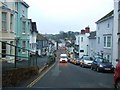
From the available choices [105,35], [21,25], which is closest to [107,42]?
[105,35]

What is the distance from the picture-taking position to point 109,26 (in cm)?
4859

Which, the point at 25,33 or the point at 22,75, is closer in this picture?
the point at 22,75

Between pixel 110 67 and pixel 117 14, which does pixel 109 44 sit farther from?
pixel 110 67

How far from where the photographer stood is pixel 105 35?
5038cm

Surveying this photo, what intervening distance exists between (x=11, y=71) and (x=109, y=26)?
37.0 metres

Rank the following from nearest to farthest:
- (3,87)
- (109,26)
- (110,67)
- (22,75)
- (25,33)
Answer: (3,87) → (22,75) → (110,67) → (25,33) → (109,26)

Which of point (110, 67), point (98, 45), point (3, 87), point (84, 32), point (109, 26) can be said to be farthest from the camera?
point (84, 32)

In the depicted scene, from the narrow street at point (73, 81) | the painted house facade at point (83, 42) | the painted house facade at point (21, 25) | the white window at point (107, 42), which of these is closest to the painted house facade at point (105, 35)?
the white window at point (107, 42)

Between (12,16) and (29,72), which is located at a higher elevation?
(12,16)

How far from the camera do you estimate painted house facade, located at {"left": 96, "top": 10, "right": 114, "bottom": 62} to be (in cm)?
4788

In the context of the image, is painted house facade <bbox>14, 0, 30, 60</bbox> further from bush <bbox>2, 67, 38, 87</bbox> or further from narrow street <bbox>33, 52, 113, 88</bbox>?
bush <bbox>2, 67, 38, 87</bbox>

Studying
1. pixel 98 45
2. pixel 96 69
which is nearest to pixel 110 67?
pixel 96 69

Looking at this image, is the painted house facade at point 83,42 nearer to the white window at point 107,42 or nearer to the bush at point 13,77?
the white window at point 107,42

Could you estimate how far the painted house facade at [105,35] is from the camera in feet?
157
